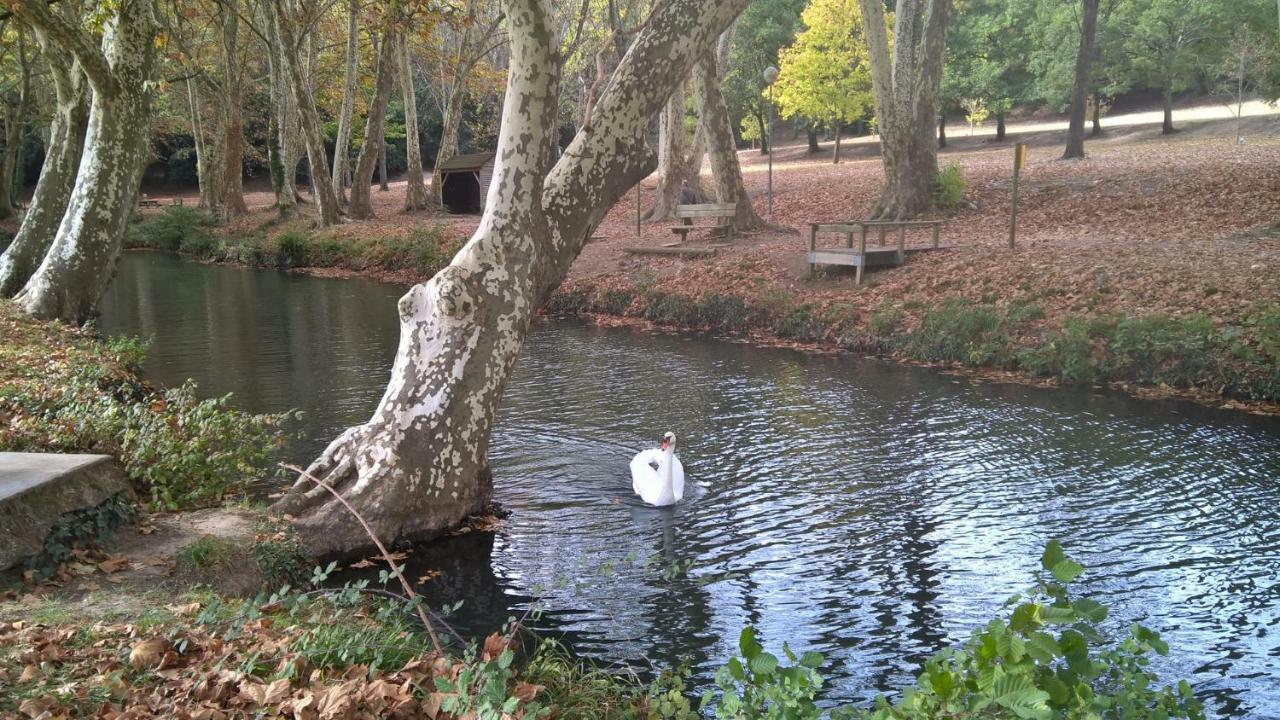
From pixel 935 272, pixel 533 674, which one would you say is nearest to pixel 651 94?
A: pixel 533 674

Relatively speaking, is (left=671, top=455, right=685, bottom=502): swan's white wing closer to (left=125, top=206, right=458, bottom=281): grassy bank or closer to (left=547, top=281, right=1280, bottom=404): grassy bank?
(left=547, top=281, right=1280, bottom=404): grassy bank

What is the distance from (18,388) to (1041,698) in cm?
914

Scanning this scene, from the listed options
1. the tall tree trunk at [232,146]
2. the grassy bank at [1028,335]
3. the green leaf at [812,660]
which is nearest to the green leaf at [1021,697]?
the green leaf at [812,660]

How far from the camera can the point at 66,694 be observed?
4.18 m

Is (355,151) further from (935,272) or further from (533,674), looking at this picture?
(533,674)

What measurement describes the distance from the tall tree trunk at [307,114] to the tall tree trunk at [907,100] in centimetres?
1403

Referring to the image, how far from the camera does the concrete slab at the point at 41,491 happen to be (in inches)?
233

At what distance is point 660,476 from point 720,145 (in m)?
16.8

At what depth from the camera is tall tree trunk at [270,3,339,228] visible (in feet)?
91.7

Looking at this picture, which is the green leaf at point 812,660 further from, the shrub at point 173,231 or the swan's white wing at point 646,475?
the shrub at point 173,231

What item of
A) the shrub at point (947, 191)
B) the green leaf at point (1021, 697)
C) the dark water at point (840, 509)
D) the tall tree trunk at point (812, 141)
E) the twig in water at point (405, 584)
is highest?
the tall tree trunk at point (812, 141)

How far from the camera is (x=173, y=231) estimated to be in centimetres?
3659

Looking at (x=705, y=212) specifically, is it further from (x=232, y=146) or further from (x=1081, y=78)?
(x=232, y=146)

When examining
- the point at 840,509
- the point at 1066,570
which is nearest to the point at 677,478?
the point at 840,509
